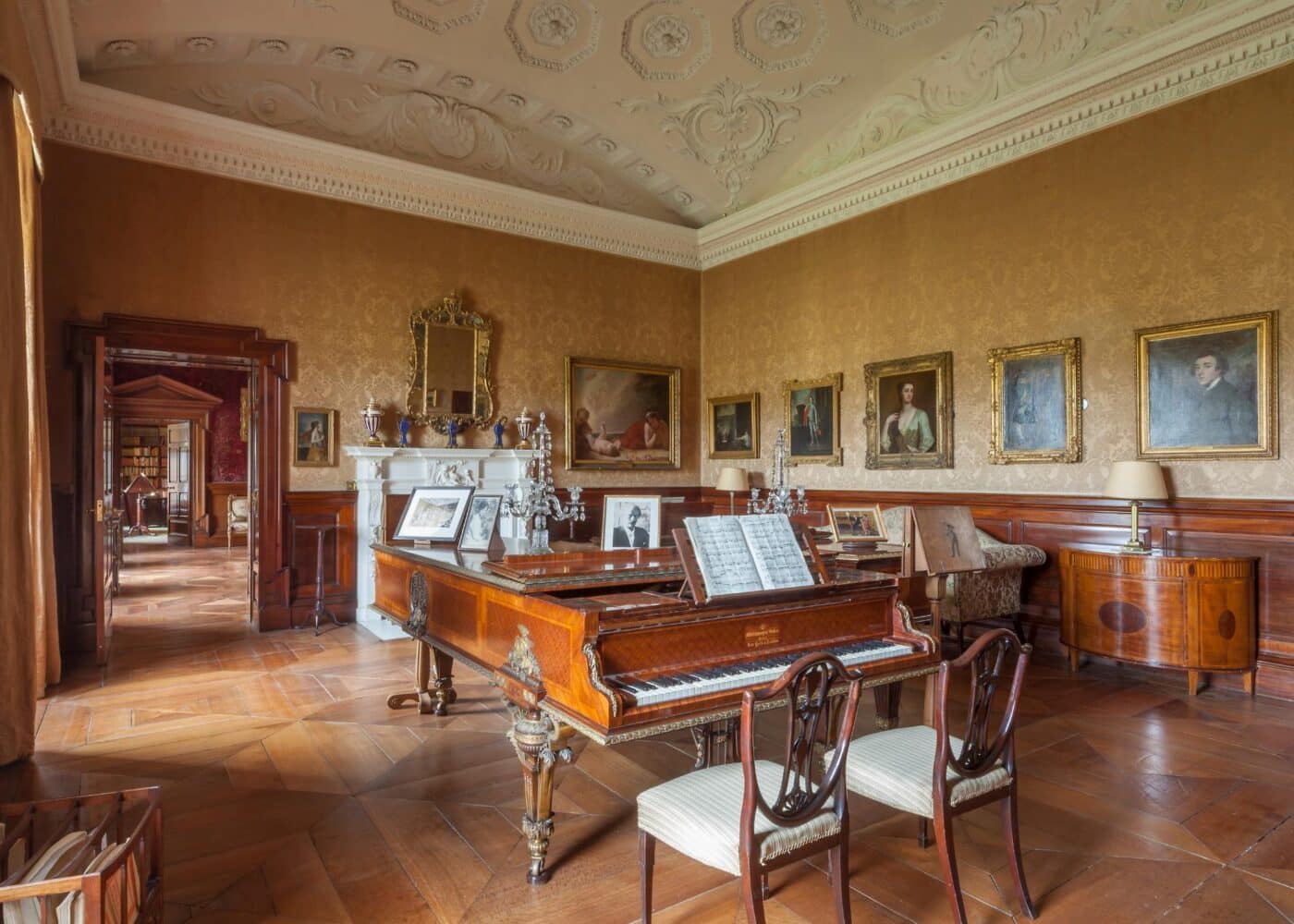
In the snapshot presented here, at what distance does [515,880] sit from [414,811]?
788mm

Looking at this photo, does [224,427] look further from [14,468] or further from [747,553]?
[747,553]

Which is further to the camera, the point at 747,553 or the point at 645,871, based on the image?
the point at 747,553

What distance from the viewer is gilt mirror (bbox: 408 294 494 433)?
319 inches

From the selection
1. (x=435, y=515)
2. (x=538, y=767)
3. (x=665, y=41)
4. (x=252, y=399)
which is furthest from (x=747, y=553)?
(x=665, y=41)

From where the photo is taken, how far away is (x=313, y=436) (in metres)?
7.51

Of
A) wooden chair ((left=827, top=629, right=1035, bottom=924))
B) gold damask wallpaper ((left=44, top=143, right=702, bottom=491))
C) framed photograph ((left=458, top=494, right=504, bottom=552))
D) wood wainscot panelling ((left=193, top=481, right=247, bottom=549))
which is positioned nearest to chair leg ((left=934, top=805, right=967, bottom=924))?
wooden chair ((left=827, top=629, right=1035, bottom=924))

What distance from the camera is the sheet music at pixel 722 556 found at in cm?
273

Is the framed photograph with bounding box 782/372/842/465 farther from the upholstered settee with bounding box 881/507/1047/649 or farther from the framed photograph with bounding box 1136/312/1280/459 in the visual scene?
the framed photograph with bounding box 1136/312/1280/459

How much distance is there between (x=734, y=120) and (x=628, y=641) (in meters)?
7.36

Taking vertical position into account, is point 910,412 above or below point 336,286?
below

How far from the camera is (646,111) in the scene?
829 centimetres

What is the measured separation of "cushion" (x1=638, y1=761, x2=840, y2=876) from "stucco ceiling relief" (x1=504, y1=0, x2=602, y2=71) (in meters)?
6.84

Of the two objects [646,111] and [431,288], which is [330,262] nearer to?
[431,288]

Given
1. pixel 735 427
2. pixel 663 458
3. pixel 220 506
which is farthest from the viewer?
pixel 220 506
